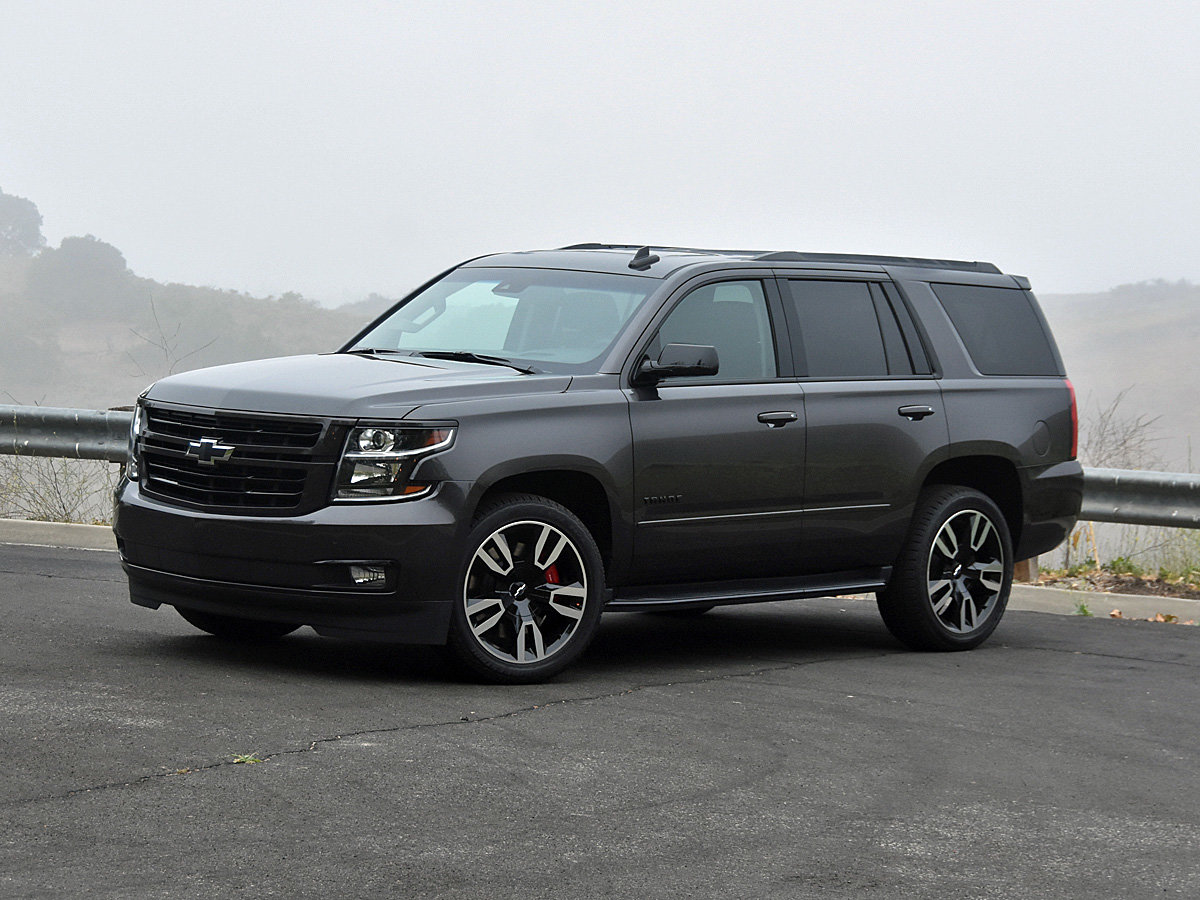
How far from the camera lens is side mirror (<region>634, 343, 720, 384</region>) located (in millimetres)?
7973

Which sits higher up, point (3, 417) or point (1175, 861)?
point (3, 417)

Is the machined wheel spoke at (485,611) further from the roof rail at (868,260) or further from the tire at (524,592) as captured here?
the roof rail at (868,260)

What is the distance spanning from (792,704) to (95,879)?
3621 mm

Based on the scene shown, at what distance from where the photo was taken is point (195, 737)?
20.3 feet

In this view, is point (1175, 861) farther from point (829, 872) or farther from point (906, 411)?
point (906, 411)

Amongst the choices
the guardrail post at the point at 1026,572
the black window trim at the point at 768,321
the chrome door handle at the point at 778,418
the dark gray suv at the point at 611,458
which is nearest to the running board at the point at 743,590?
the dark gray suv at the point at 611,458

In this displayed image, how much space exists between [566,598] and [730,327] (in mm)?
1776

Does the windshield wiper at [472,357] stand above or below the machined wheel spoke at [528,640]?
above

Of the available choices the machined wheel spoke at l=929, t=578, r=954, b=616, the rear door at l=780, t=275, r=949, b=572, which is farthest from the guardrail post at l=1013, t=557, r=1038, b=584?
Result: the rear door at l=780, t=275, r=949, b=572

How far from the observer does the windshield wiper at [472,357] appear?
26.3 ft

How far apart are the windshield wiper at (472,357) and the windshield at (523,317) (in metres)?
0.04

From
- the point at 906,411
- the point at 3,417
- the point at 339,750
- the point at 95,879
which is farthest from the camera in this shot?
the point at 3,417

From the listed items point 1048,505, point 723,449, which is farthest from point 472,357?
point 1048,505

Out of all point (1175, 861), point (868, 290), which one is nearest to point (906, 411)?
point (868, 290)
